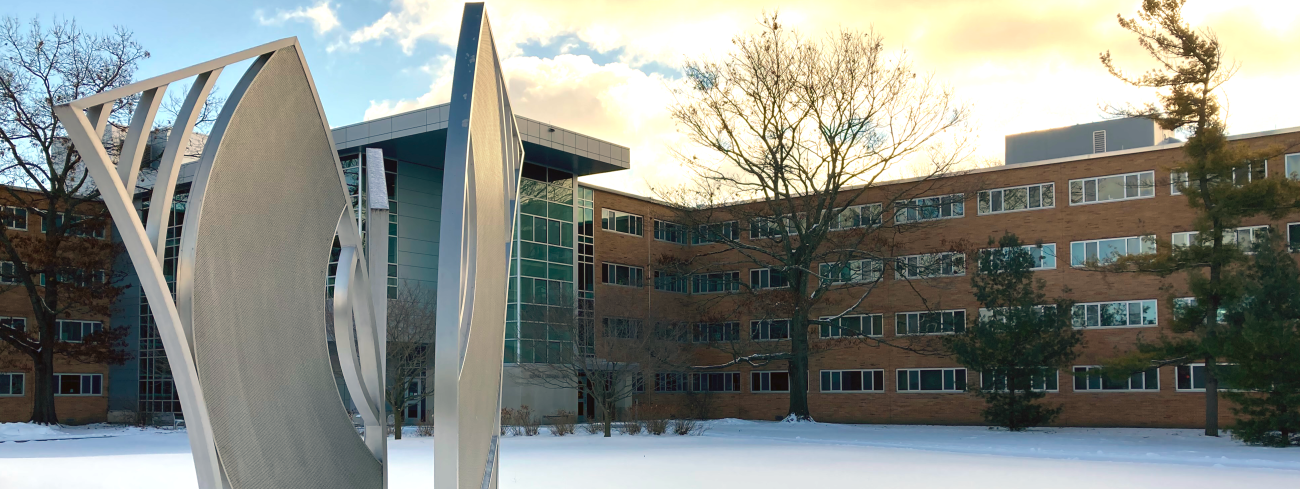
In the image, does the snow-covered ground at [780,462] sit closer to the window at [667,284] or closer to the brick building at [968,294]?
the brick building at [968,294]

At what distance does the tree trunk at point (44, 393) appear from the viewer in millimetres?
36344

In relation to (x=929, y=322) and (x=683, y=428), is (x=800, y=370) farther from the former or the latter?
(x=683, y=428)

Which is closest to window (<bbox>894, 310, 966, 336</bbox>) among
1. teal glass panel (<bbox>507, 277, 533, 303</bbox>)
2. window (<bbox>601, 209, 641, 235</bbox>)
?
window (<bbox>601, 209, 641, 235</bbox>)

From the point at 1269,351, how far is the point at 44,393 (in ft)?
120

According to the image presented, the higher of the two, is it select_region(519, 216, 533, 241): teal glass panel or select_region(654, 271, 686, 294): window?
select_region(519, 216, 533, 241): teal glass panel

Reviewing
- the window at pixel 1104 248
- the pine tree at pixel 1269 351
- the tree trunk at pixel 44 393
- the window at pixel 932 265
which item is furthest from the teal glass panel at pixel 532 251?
the pine tree at pixel 1269 351

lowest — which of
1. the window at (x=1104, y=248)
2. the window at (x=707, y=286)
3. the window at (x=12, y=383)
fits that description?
the window at (x=12, y=383)

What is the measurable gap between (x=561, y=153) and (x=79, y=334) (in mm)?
21672

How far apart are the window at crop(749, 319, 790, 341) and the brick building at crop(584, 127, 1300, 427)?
0.15 metres

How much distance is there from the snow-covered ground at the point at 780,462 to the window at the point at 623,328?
611cm

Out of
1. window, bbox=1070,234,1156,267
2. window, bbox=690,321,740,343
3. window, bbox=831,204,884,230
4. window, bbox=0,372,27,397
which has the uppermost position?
window, bbox=831,204,884,230

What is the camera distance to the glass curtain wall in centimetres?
3766

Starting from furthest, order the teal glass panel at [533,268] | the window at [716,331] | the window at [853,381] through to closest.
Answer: the window at [716,331] → the window at [853,381] → the teal glass panel at [533,268]

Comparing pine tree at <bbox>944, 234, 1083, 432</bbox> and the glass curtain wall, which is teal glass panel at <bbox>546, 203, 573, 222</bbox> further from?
pine tree at <bbox>944, 234, 1083, 432</bbox>
